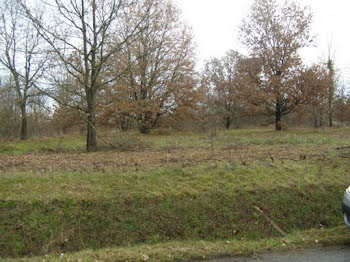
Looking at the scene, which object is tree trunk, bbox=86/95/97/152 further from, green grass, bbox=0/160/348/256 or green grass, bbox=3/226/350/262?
green grass, bbox=3/226/350/262

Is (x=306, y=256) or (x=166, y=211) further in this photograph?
(x=166, y=211)

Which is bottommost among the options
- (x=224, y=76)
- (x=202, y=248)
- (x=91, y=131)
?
(x=202, y=248)

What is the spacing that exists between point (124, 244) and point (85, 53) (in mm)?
9935

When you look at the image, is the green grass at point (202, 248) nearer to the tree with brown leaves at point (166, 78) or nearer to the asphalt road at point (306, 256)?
the asphalt road at point (306, 256)

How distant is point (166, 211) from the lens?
5562mm

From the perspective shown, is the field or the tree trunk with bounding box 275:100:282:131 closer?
the field

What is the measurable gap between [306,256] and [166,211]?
284 cm

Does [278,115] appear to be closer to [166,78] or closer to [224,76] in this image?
[166,78]

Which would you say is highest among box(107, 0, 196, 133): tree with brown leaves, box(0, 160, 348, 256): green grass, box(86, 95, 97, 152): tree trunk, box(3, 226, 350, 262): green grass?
box(107, 0, 196, 133): tree with brown leaves

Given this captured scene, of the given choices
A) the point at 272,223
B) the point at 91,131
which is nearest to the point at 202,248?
the point at 272,223

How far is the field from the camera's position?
4.73 meters

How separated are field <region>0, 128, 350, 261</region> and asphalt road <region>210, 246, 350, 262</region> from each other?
0.70ft

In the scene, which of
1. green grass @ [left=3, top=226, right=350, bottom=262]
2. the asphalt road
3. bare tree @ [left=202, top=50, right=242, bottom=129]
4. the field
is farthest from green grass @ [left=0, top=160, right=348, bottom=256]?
bare tree @ [left=202, top=50, right=242, bottom=129]

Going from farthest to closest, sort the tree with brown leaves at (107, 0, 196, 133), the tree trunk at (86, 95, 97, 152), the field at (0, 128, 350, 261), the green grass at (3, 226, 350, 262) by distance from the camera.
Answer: the tree with brown leaves at (107, 0, 196, 133), the tree trunk at (86, 95, 97, 152), the field at (0, 128, 350, 261), the green grass at (3, 226, 350, 262)
